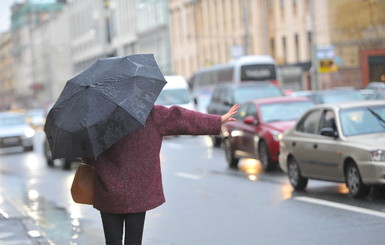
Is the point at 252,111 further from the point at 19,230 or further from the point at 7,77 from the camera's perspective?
the point at 7,77

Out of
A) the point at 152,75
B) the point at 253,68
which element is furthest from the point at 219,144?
the point at 152,75

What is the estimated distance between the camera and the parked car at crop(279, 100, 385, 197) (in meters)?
13.2

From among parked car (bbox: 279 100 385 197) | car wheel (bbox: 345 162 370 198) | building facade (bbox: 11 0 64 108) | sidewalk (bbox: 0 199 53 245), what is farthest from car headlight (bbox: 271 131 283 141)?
building facade (bbox: 11 0 64 108)

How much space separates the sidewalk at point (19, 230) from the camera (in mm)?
10672

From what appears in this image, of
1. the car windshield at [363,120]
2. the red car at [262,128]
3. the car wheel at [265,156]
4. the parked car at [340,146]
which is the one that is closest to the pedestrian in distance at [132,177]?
the parked car at [340,146]

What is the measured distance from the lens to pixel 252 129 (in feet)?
68.8

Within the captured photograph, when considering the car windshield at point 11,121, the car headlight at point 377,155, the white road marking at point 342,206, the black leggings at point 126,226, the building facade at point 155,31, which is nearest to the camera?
the black leggings at point 126,226

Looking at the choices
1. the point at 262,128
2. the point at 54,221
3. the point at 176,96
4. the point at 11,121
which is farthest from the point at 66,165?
the point at 11,121

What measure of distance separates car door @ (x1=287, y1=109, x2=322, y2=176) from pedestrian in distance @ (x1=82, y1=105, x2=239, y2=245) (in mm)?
8528

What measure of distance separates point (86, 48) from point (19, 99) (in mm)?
45583

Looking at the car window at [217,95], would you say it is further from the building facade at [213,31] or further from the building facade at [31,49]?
the building facade at [31,49]

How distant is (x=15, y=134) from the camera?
4019 centimetres

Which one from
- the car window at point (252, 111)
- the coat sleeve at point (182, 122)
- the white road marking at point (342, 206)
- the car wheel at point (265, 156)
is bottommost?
the car wheel at point (265, 156)

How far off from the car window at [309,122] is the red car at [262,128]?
149 inches
